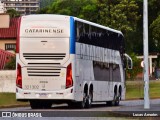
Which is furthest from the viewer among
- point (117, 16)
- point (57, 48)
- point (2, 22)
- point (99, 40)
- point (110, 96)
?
point (2, 22)

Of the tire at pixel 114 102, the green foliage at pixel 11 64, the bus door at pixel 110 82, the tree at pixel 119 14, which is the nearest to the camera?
the bus door at pixel 110 82

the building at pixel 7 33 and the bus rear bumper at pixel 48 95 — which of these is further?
the building at pixel 7 33

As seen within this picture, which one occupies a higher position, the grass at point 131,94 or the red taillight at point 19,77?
the red taillight at point 19,77

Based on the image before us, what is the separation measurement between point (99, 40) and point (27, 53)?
5549 mm

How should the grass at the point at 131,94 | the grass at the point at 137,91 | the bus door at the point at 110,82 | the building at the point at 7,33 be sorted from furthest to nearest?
the building at the point at 7,33 → the grass at the point at 137,91 → the grass at the point at 131,94 → the bus door at the point at 110,82

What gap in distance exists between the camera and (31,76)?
29.5m

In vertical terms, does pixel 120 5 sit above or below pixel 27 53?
above

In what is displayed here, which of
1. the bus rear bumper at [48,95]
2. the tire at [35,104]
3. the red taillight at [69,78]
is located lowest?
the tire at [35,104]

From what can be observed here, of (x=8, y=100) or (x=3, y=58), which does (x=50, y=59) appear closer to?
(x=8, y=100)

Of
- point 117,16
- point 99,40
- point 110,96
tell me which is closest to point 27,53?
point 99,40

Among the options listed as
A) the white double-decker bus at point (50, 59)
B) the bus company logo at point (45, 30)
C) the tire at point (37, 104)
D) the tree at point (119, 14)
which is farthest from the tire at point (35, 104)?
the tree at point (119, 14)

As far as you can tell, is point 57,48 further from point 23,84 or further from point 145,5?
point 145,5

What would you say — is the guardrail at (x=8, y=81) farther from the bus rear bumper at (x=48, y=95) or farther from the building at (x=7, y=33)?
the building at (x=7, y=33)

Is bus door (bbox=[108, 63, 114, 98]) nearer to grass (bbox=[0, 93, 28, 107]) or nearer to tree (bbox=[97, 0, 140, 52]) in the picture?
grass (bbox=[0, 93, 28, 107])
